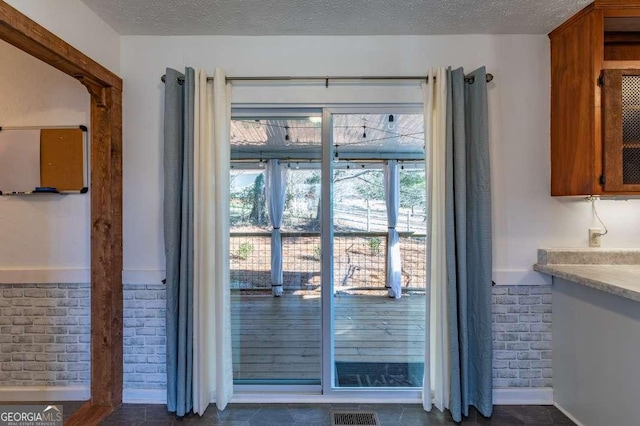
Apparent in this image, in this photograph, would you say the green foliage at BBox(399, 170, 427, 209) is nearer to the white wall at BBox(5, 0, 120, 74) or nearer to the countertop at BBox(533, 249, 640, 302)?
the countertop at BBox(533, 249, 640, 302)

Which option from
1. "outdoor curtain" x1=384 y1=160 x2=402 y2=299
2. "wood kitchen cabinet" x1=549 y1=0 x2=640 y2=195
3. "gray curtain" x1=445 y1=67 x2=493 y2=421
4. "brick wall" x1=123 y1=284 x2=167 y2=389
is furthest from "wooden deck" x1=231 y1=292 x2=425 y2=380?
"wood kitchen cabinet" x1=549 y1=0 x2=640 y2=195

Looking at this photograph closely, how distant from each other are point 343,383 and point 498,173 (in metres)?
1.78

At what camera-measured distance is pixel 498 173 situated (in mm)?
2104

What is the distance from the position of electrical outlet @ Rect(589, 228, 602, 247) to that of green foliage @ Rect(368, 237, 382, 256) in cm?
135

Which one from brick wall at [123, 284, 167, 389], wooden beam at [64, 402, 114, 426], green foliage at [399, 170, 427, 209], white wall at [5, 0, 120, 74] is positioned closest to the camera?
A: white wall at [5, 0, 120, 74]

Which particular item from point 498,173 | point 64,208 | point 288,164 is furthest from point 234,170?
point 498,173

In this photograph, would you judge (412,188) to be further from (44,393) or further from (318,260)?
(44,393)

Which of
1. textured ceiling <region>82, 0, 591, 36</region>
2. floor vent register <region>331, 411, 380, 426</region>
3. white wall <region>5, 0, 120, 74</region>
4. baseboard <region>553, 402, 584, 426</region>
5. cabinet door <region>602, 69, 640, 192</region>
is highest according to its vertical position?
textured ceiling <region>82, 0, 591, 36</region>

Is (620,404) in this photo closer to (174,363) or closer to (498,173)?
(498,173)

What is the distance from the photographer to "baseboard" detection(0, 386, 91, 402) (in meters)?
2.14

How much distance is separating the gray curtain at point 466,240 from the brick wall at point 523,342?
0.22m

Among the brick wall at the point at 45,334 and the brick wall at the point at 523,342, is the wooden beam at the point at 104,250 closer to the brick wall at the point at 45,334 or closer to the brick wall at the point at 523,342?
the brick wall at the point at 45,334

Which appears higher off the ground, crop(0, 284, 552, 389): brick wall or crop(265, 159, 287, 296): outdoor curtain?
crop(265, 159, 287, 296): outdoor curtain

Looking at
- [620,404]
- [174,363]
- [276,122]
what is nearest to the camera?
[620,404]
